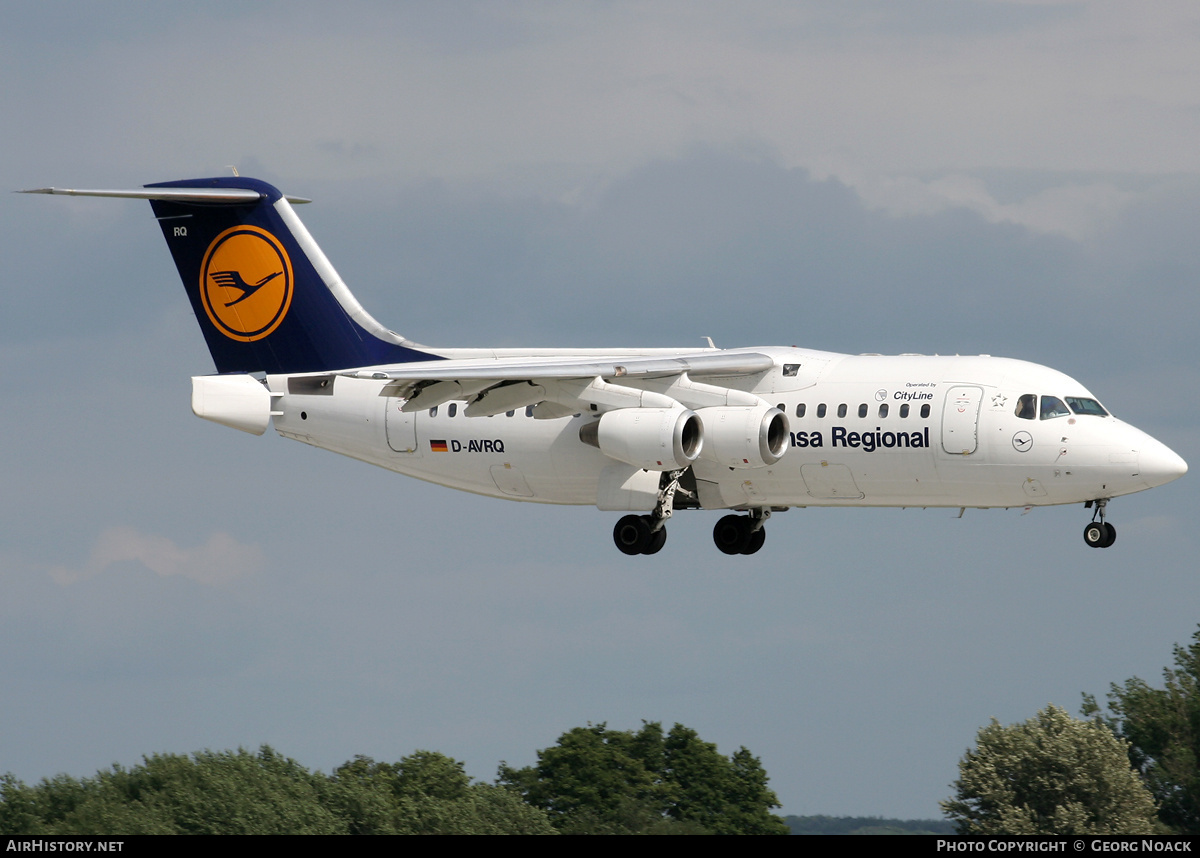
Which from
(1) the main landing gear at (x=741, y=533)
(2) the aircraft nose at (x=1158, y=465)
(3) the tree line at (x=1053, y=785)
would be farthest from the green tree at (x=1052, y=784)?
(2) the aircraft nose at (x=1158, y=465)

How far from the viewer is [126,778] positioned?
115 ft

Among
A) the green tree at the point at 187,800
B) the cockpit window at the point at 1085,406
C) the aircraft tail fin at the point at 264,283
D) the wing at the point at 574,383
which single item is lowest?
the green tree at the point at 187,800

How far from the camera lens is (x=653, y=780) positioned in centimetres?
4197

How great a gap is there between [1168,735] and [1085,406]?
2039 cm

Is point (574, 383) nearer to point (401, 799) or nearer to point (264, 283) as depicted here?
point (264, 283)

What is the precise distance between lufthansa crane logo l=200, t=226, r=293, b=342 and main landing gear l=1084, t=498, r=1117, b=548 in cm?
1258

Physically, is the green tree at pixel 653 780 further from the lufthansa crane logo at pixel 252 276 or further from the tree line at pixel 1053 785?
the lufthansa crane logo at pixel 252 276

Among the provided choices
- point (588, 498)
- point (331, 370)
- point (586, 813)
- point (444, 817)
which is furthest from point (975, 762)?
point (331, 370)

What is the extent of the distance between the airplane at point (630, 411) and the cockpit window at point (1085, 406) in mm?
27

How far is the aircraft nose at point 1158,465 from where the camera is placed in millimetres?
23625

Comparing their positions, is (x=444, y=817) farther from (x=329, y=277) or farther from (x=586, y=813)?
(x=329, y=277)

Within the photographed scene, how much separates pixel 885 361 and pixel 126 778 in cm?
1749

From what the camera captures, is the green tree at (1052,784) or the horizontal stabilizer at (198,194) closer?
the horizontal stabilizer at (198,194)

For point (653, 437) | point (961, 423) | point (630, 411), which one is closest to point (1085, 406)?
point (961, 423)
